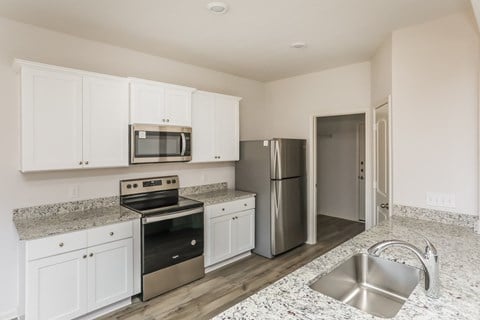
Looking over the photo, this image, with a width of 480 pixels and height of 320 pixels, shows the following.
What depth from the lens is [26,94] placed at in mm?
2273

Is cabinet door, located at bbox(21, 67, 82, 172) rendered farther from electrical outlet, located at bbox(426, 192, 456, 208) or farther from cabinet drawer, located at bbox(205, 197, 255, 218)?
electrical outlet, located at bbox(426, 192, 456, 208)

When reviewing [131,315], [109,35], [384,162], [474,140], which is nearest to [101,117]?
[109,35]

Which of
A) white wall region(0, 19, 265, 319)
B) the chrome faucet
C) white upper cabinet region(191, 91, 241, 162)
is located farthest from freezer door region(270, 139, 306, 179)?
the chrome faucet

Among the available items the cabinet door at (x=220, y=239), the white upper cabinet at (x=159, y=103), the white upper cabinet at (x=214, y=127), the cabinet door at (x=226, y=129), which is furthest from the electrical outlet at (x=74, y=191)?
the cabinet door at (x=226, y=129)

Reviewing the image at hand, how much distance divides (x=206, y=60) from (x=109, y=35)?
1.19m

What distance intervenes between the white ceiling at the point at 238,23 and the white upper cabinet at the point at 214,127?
1.89ft

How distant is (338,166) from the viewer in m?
6.00

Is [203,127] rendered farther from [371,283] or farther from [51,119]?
[371,283]

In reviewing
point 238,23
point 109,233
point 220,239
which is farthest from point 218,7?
point 220,239

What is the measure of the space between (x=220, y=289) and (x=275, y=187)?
4.85 feet

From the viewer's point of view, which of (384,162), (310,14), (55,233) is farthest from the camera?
(384,162)

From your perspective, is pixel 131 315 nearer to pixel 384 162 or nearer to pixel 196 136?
pixel 196 136

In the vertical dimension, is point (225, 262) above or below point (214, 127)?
below

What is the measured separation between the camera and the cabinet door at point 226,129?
377 cm
